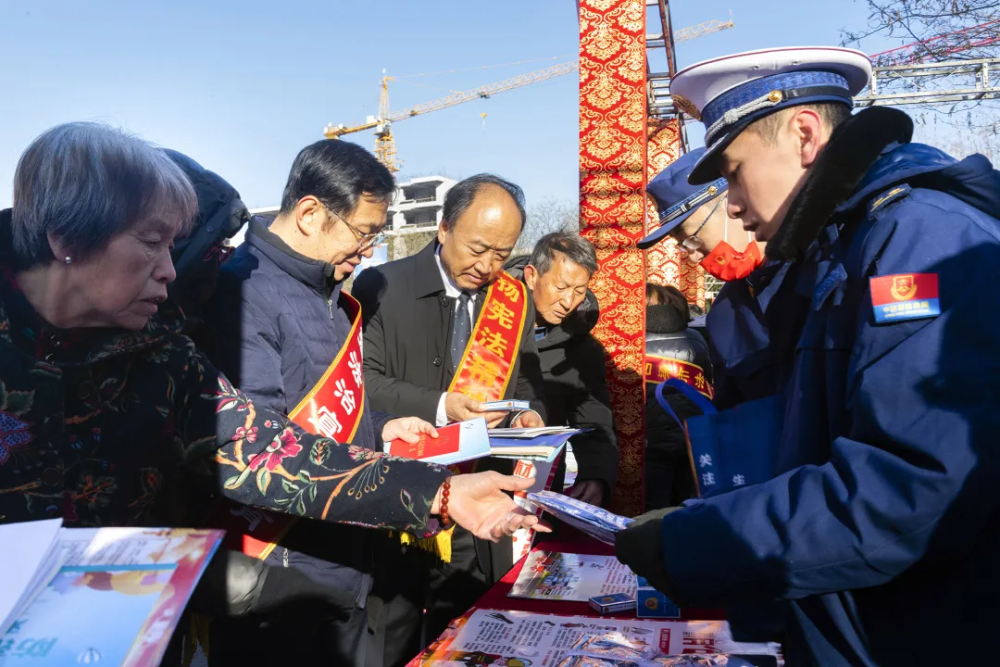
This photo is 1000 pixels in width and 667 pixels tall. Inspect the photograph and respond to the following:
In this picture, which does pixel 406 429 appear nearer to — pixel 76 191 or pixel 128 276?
pixel 128 276

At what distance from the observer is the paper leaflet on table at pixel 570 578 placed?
205cm

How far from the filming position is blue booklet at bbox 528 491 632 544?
1.45 metres

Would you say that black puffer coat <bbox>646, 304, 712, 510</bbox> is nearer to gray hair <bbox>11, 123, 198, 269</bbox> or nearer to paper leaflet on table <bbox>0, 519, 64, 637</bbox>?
gray hair <bbox>11, 123, 198, 269</bbox>

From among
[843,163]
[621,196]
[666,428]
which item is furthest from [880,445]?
[666,428]

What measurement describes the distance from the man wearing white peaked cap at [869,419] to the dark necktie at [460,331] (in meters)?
1.83

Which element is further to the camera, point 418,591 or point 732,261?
point 418,591

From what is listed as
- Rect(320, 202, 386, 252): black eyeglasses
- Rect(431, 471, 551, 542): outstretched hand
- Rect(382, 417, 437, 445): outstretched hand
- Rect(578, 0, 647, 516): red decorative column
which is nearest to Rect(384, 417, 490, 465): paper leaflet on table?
Rect(382, 417, 437, 445): outstretched hand

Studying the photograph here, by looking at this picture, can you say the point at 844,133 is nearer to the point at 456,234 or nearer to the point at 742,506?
the point at 742,506

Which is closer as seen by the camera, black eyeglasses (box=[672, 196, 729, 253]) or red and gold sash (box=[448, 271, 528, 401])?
black eyeglasses (box=[672, 196, 729, 253])

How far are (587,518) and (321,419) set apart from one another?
95 centimetres

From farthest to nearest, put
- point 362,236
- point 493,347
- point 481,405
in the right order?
point 493,347 < point 481,405 < point 362,236

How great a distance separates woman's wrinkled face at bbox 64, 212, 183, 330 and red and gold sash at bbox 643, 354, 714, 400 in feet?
11.6

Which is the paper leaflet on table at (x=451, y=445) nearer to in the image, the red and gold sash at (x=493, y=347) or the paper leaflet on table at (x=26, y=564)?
the red and gold sash at (x=493, y=347)

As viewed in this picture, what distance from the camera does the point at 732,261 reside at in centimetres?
254
